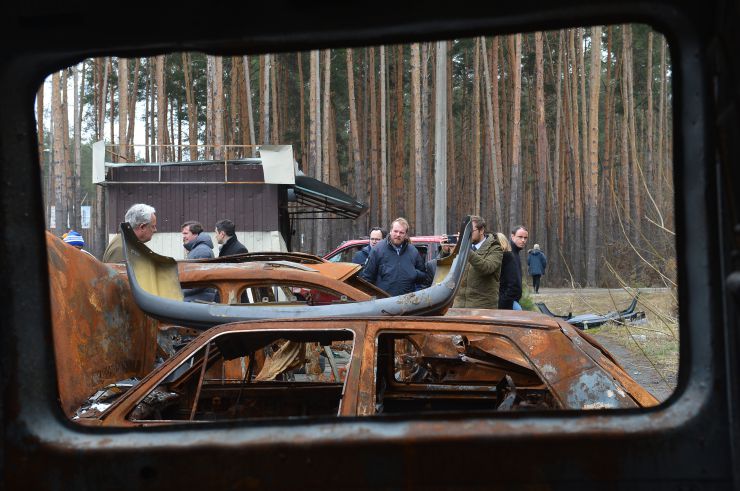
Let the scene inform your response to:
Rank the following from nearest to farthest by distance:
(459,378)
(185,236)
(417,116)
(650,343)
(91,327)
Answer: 1. (91,327)
2. (459,378)
3. (185,236)
4. (650,343)
5. (417,116)

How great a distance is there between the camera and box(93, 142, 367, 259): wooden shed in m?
17.4

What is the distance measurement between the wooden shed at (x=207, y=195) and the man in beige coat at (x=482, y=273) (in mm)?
9195

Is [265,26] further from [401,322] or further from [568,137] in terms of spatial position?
[568,137]

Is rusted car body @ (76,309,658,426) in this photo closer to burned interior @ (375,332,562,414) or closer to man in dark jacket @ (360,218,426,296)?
burned interior @ (375,332,562,414)

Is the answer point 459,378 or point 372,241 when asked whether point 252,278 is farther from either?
point 372,241

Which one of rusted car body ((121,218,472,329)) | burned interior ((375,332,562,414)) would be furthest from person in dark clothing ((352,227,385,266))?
rusted car body ((121,218,472,329))

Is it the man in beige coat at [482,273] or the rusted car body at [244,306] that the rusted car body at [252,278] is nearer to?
the rusted car body at [244,306]

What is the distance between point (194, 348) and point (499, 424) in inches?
97.6

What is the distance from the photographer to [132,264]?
447 cm

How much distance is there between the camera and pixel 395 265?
8664mm

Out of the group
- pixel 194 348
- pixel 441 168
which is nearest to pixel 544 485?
pixel 194 348

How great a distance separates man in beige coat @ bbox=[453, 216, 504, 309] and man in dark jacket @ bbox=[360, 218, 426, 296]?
55 centimetres

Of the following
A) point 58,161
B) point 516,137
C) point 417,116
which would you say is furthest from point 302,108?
point 516,137

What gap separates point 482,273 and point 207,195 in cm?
1079
